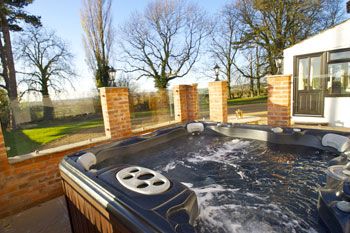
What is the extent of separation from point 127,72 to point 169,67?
2.89m

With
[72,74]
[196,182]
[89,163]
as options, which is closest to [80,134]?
[89,163]

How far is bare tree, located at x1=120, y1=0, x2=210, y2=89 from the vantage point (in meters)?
12.6

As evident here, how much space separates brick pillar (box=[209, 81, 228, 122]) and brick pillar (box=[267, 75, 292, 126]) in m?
1.13

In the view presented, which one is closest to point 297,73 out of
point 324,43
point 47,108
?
point 324,43

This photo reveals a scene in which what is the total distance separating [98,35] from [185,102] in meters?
7.60

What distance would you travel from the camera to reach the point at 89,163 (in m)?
2.00

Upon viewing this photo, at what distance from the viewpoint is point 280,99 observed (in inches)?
125

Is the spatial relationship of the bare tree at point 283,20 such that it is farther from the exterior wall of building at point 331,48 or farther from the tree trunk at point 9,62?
the tree trunk at point 9,62

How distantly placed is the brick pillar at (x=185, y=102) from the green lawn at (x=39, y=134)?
1.84m

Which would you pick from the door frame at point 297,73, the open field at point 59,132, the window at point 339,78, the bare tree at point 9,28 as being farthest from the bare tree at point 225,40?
the bare tree at point 9,28

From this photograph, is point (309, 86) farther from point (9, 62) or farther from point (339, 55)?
point (9, 62)

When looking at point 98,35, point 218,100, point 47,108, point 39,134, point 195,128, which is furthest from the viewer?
point 98,35

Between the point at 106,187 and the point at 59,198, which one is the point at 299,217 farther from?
the point at 59,198

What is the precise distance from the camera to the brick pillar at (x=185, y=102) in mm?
4715
